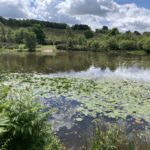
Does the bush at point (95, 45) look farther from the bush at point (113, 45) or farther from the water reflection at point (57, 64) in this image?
the water reflection at point (57, 64)

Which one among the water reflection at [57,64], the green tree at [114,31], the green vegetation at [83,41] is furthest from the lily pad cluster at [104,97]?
the green tree at [114,31]

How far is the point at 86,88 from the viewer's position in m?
21.2

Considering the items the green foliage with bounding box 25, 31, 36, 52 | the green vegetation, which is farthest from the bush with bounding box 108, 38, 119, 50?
the green foliage with bounding box 25, 31, 36, 52

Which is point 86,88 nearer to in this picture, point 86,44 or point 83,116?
point 83,116

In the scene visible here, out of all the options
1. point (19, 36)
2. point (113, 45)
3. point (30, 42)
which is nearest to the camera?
point (30, 42)

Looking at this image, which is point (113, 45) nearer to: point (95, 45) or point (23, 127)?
point (95, 45)

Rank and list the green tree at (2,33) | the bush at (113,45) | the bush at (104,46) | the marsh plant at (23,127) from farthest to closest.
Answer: the green tree at (2,33) → the bush at (104,46) → the bush at (113,45) → the marsh plant at (23,127)

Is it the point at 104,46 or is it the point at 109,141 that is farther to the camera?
the point at 104,46

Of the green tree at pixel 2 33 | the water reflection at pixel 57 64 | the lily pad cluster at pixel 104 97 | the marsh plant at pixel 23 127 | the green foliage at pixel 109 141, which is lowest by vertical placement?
the water reflection at pixel 57 64

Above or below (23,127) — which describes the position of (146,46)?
below

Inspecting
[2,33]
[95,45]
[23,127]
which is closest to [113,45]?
[95,45]

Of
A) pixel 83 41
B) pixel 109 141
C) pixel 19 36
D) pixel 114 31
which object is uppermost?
pixel 114 31

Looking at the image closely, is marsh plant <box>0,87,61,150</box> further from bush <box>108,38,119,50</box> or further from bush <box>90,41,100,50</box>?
bush <box>90,41,100,50</box>

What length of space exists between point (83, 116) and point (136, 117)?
2.44 metres
